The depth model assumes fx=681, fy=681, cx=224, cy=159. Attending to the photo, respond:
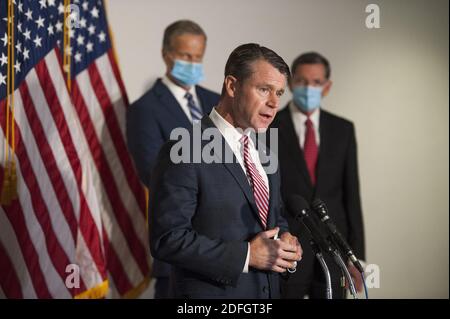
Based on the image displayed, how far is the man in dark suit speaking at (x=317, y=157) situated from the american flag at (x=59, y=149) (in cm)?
101

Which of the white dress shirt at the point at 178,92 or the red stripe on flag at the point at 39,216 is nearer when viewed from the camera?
the red stripe on flag at the point at 39,216

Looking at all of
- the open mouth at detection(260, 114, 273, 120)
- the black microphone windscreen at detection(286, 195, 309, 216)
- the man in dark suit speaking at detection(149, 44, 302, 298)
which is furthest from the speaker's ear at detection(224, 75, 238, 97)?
the black microphone windscreen at detection(286, 195, 309, 216)

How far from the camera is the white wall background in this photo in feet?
16.2

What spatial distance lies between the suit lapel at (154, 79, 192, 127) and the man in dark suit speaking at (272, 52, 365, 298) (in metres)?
0.52

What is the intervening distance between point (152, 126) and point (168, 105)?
0.15 m

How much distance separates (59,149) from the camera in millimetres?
3686

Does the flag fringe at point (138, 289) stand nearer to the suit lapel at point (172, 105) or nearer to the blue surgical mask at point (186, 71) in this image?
the suit lapel at point (172, 105)

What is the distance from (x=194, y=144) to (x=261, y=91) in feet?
0.89

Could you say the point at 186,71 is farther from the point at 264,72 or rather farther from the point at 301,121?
the point at 264,72

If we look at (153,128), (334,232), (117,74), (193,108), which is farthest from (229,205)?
(117,74)

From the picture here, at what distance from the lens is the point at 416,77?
5.18 meters

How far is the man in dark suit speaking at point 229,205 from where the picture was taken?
2.05 m

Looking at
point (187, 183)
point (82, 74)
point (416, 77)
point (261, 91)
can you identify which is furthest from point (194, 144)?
point (416, 77)

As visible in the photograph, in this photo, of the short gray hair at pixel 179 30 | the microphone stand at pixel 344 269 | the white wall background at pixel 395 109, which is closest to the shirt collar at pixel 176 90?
the short gray hair at pixel 179 30
